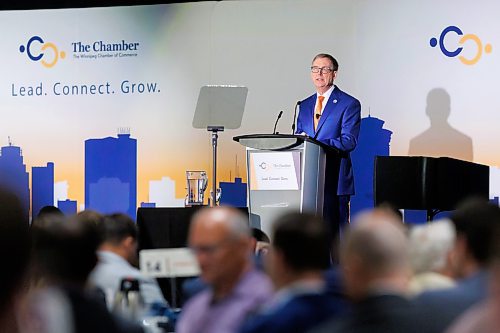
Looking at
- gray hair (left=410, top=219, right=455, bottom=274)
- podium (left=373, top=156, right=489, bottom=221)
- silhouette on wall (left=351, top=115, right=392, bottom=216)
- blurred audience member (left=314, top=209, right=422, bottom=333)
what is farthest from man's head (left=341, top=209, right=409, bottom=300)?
silhouette on wall (left=351, top=115, right=392, bottom=216)

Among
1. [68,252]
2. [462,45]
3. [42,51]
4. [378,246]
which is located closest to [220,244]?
[68,252]

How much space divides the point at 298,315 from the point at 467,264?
70 cm

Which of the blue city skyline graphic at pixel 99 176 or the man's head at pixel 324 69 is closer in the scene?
the man's head at pixel 324 69

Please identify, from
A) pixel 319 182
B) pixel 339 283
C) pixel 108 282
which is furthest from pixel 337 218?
pixel 339 283

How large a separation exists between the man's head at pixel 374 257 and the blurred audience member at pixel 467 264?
0.58 ft

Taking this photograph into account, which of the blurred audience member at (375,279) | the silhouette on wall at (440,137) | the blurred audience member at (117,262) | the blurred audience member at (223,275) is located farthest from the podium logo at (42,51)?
the blurred audience member at (375,279)

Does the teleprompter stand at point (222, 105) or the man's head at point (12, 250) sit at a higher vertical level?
the teleprompter stand at point (222, 105)

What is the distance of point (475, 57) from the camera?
9391 mm

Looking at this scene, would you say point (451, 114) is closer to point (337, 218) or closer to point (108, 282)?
point (337, 218)

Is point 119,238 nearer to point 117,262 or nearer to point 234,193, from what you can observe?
point 117,262

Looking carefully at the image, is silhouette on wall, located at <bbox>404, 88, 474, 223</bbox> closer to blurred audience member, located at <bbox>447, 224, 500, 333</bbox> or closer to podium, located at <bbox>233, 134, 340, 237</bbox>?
podium, located at <bbox>233, 134, 340, 237</bbox>

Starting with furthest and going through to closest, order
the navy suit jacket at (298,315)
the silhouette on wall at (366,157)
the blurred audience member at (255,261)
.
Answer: the silhouette on wall at (366,157)
the blurred audience member at (255,261)
the navy suit jacket at (298,315)

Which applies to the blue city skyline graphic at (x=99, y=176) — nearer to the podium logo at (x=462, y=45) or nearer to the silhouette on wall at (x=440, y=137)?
the silhouette on wall at (x=440, y=137)

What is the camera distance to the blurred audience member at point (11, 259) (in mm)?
1757
